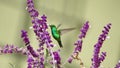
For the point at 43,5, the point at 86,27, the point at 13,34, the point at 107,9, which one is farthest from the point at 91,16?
the point at 86,27

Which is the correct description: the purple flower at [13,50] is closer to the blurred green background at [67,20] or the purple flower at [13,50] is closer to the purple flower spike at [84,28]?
the purple flower spike at [84,28]

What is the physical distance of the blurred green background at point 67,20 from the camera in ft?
6.02

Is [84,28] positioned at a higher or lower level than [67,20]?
lower

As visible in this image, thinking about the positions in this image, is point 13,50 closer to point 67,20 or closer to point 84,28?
point 84,28

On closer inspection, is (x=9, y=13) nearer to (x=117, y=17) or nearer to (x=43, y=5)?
(x=43, y=5)

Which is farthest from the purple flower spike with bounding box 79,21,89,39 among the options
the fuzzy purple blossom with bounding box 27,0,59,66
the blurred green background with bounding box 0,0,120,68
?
the blurred green background with bounding box 0,0,120,68

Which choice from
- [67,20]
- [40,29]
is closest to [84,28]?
[40,29]

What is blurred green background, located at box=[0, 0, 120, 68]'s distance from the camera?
6.02 ft

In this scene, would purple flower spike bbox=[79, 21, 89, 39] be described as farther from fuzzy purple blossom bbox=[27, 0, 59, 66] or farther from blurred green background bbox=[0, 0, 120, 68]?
blurred green background bbox=[0, 0, 120, 68]

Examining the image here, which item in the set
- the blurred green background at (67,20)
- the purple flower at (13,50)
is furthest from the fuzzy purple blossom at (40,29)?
the blurred green background at (67,20)

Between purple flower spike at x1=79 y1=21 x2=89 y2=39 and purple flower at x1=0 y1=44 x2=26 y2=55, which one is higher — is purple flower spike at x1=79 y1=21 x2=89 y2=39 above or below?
above

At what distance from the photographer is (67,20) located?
7.28 feet

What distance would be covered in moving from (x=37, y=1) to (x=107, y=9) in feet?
2.60

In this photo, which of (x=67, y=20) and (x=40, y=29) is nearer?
(x=40, y=29)
